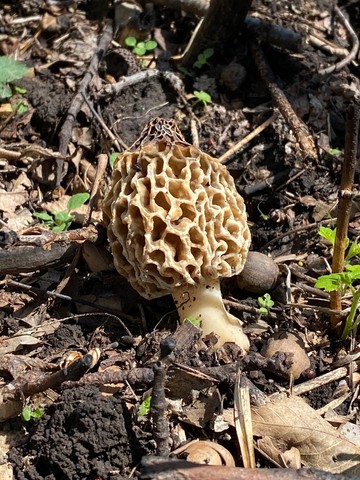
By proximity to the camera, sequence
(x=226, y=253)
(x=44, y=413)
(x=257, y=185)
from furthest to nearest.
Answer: (x=257, y=185) < (x=226, y=253) < (x=44, y=413)

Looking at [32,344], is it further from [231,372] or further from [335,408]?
[335,408]

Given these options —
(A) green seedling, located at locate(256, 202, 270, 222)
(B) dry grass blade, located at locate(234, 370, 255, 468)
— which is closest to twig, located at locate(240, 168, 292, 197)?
(A) green seedling, located at locate(256, 202, 270, 222)

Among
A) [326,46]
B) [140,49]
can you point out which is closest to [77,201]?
[140,49]

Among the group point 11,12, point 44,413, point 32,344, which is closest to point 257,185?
point 32,344

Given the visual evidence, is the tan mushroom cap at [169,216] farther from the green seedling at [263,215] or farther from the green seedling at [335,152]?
the green seedling at [335,152]

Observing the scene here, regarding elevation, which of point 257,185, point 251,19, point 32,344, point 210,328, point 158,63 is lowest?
point 32,344

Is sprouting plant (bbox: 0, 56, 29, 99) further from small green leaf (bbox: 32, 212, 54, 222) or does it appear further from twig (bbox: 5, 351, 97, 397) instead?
twig (bbox: 5, 351, 97, 397)

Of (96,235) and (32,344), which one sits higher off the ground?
(96,235)
